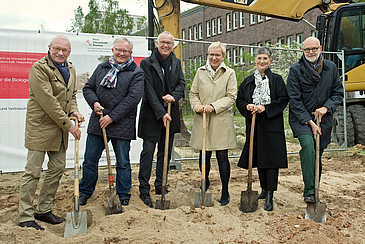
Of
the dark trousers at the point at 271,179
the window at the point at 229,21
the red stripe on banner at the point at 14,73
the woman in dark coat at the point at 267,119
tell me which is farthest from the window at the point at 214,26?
the dark trousers at the point at 271,179

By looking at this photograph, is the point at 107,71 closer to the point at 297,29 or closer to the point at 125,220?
the point at 125,220

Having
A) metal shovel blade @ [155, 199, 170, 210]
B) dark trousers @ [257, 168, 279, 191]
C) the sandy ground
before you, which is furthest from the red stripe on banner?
dark trousers @ [257, 168, 279, 191]

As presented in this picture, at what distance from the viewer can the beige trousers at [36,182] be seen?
3486mm

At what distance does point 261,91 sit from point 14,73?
12.2ft

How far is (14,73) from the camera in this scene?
5336 mm

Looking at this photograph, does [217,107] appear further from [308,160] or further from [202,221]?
[202,221]

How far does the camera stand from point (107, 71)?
4.27m

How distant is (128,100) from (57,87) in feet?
2.80

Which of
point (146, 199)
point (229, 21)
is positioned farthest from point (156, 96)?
point (229, 21)

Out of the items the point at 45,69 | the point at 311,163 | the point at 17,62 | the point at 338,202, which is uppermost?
the point at 17,62

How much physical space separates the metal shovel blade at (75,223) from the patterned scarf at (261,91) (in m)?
2.36

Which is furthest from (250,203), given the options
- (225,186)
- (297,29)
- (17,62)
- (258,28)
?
(258,28)

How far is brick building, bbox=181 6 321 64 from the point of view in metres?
25.5

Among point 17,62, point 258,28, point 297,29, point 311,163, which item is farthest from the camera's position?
point 258,28
